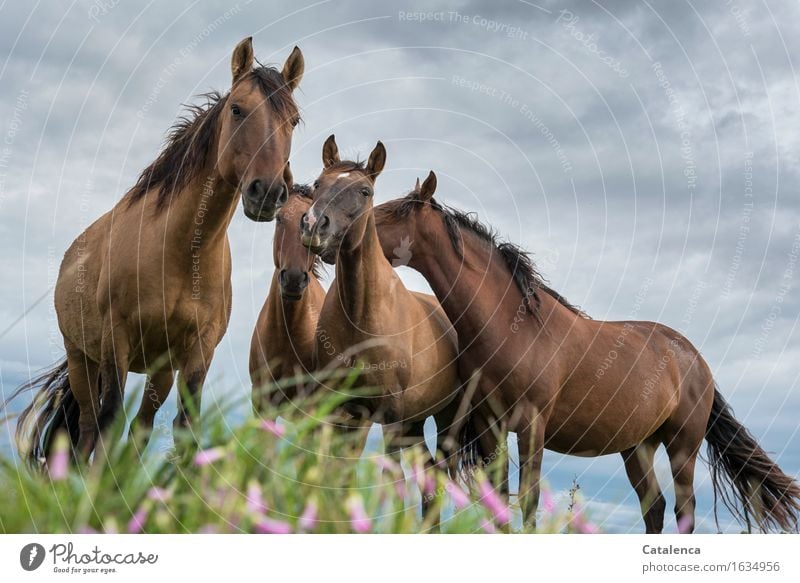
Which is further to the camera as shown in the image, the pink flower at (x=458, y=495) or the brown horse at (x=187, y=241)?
the brown horse at (x=187, y=241)

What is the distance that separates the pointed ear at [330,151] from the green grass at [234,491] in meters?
4.38

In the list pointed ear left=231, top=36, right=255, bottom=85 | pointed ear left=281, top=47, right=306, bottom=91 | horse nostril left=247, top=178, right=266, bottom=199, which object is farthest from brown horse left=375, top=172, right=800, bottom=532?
horse nostril left=247, top=178, right=266, bottom=199

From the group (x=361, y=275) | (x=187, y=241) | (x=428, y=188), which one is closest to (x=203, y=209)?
(x=187, y=241)

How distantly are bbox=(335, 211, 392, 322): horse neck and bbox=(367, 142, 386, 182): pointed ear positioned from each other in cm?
44

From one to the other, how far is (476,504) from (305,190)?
547 cm

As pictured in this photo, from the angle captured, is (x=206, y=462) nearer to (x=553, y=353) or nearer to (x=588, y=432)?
(x=553, y=353)

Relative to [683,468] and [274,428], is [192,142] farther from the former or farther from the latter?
[683,468]

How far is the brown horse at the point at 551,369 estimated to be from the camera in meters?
7.64

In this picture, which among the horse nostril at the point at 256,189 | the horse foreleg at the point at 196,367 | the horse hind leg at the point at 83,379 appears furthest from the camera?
the horse hind leg at the point at 83,379

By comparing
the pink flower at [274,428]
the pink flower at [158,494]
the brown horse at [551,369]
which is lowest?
the pink flower at [158,494]

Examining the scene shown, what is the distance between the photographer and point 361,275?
7219 millimetres

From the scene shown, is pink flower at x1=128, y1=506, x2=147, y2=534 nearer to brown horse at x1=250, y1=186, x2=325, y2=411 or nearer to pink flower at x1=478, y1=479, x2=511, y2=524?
pink flower at x1=478, y1=479, x2=511, y2=524

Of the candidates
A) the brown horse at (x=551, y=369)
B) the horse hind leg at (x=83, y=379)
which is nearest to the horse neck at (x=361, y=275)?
the brown horse at (x=551, y=369)

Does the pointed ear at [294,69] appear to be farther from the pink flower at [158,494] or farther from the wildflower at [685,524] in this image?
the wildflower at [685,524]
